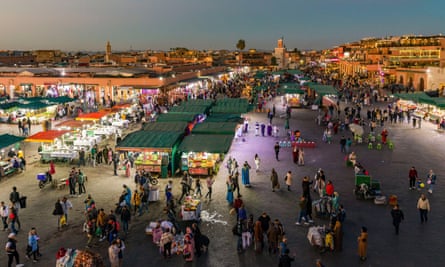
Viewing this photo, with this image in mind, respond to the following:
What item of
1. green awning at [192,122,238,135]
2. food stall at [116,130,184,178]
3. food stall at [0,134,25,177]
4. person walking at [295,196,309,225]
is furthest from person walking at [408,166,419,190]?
food stall at [0,134,25,177]

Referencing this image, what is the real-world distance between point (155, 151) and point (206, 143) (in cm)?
217

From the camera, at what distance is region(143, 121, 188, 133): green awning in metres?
19.8

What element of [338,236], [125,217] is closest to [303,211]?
[338,236]

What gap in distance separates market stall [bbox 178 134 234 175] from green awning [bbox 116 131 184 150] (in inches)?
17.9

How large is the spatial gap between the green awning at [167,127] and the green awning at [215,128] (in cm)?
67

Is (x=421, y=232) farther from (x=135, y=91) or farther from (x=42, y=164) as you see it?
(x=135, y=91)

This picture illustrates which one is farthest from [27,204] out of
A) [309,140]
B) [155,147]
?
[309,140]

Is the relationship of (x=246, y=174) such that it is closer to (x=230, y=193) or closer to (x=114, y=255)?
(x=230, y=193)

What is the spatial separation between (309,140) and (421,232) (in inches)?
523

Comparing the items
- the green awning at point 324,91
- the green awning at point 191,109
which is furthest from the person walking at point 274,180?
the green awning at point 324,91

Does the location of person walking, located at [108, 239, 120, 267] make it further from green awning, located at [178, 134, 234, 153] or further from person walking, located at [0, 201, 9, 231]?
green awning, located at [178, 134, 234, 153]

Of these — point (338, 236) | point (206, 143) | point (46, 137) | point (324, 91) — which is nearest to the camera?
point (338, 236)

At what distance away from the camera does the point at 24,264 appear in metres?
9.96

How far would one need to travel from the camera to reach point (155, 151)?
1720 centimetres
